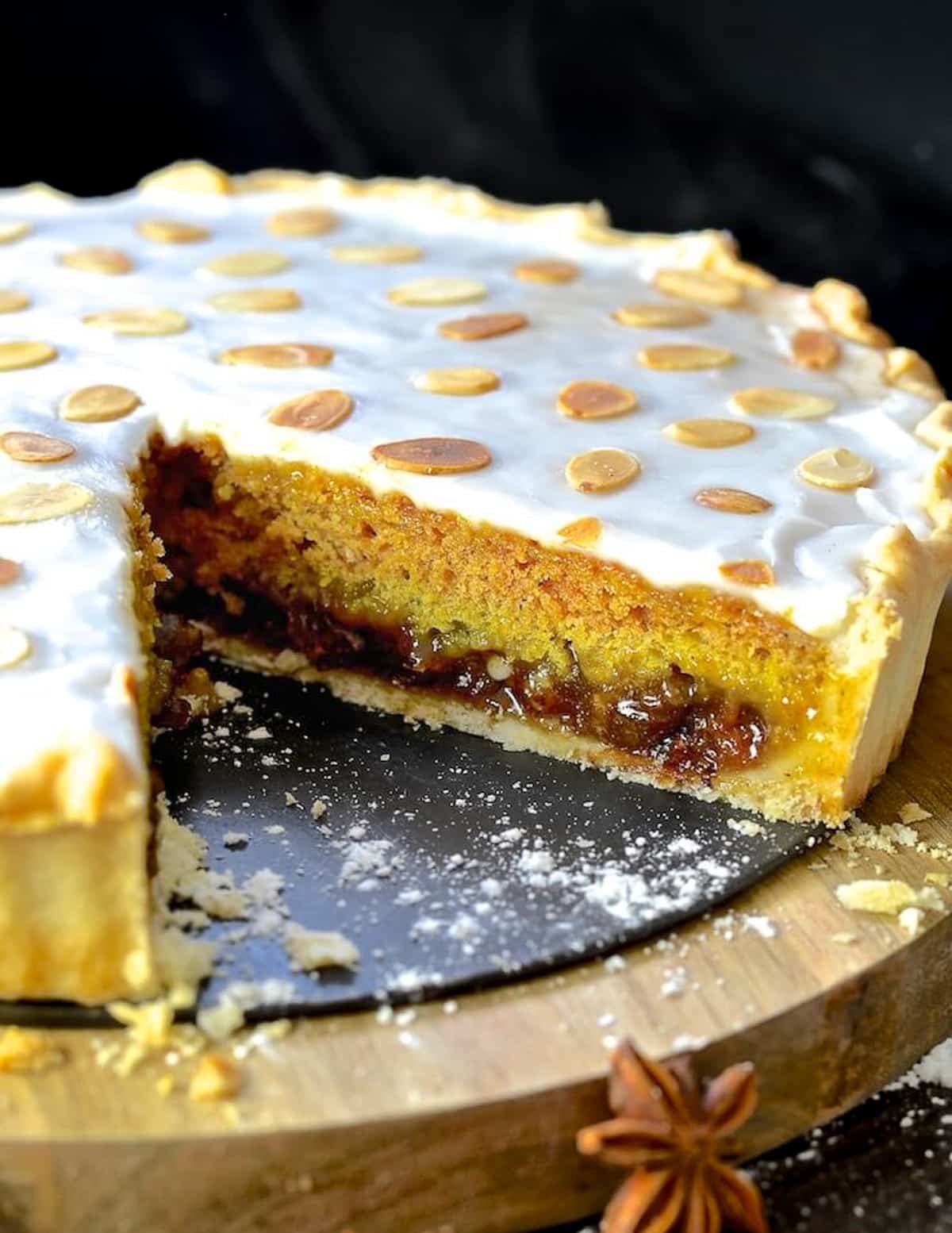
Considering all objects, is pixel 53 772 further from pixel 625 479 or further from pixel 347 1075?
pixel 625 479

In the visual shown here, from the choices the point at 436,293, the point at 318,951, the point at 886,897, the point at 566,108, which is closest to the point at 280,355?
the point at 436,293

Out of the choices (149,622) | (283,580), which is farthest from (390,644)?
(149,622)

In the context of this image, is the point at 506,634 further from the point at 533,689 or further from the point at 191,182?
the point at 191,182

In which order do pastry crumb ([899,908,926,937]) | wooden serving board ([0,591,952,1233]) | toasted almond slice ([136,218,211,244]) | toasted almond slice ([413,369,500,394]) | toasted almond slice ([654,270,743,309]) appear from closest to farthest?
wooden serving board ([0,591,952,1233])
pastry crumb ([899,908,926,937])
toasted almond slice ([413,369,500,394])
toasted almond slice ([654,270,743,309])
toasted almond slice ([136,218,211,244])

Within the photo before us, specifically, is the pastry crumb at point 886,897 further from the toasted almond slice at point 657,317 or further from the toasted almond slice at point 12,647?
the toasted almond slice at point 657,317

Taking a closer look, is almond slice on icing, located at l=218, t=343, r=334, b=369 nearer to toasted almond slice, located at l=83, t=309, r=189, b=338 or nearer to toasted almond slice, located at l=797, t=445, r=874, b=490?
toasted almond slice, located at l=83, t=309, r=189, b=338

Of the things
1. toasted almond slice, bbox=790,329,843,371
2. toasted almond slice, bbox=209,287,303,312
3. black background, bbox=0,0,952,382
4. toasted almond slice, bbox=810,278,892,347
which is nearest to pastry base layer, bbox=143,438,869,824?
toasted almond slice, bbox=209,287,303,312
